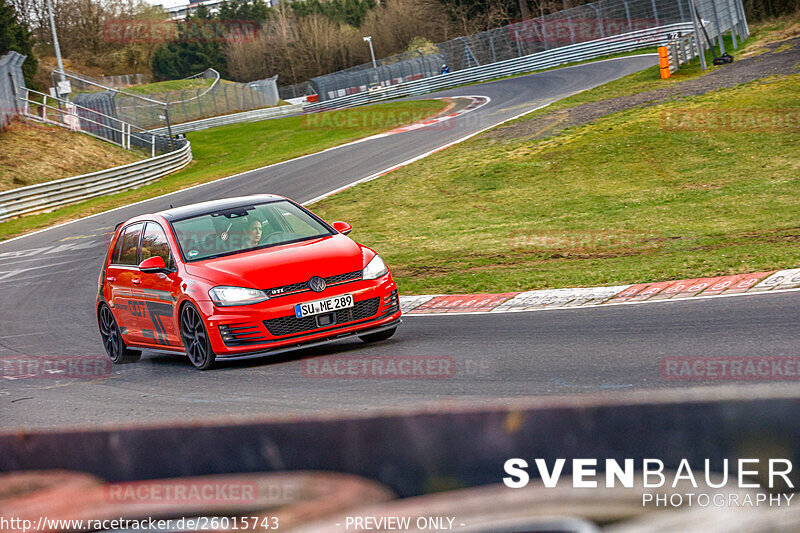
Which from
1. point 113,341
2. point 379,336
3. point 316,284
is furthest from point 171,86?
point 316,284

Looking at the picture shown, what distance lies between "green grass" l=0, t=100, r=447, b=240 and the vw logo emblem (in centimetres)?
1942

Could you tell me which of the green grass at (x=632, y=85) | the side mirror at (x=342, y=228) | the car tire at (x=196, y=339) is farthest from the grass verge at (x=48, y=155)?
the car tire at (x=196, y=339)

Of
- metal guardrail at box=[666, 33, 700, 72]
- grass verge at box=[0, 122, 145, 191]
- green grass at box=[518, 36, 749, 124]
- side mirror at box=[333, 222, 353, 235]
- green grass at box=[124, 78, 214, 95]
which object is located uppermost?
green grass at box=[124, 78, 214, 95]

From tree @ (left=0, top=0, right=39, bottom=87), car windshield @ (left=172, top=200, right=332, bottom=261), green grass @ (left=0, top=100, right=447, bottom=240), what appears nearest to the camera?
car windshield @ (left=172, top=200, right=332, bottom=261)

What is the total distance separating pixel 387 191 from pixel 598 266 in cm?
1133

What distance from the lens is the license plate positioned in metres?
8.36

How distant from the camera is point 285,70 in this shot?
108188 millimetres

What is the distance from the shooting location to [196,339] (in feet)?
28.6

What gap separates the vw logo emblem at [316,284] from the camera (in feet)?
27.7

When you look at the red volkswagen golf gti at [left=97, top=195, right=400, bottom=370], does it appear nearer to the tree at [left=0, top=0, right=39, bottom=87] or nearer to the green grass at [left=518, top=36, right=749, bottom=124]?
the green grass at [left=518, top=36, right=749, bottom=124]

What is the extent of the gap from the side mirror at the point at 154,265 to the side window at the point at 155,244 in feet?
0.36

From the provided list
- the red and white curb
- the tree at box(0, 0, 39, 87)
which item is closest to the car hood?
the red and white curb

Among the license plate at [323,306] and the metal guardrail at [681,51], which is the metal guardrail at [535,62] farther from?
the license plate at [323,306]

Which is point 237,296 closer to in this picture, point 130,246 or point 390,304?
point 390,304
